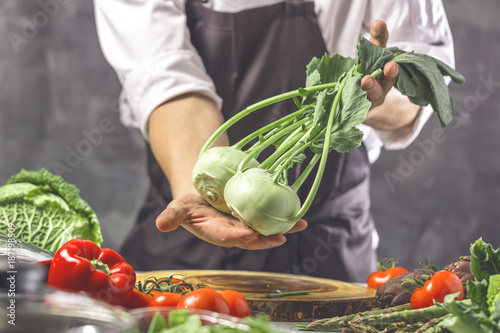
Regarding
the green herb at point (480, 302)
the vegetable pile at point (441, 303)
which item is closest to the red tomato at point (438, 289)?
the vegetable pile at point (441, 303)

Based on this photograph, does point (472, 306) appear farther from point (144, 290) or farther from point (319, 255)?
point (319, 255)

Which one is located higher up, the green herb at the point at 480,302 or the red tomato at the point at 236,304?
the green herb at the point at 480,302

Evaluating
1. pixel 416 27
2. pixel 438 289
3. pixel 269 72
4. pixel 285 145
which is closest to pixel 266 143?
pixel 285 145

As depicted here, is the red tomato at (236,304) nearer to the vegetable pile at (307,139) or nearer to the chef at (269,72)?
the vegetable pile at (307,139)

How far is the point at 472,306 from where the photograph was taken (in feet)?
2.01

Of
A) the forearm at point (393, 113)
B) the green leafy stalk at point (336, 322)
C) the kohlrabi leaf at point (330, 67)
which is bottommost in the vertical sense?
the forearm at point (393, 113)

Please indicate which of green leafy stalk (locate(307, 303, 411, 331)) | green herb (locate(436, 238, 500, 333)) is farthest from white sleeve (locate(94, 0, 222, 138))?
green herb (locate(436, 238, 500, 333))

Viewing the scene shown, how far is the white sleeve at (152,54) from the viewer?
1.30 m

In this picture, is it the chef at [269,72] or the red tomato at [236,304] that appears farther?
the chef at [269,72]

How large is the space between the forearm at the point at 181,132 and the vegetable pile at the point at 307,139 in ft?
0.86

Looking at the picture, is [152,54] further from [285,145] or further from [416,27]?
[416,27]

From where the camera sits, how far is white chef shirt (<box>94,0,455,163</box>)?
1.32 meters

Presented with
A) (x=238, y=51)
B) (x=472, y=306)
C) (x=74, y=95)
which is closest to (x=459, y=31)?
(x=238, y=51)

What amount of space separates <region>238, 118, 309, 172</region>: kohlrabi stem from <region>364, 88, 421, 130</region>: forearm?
47 centimetres
